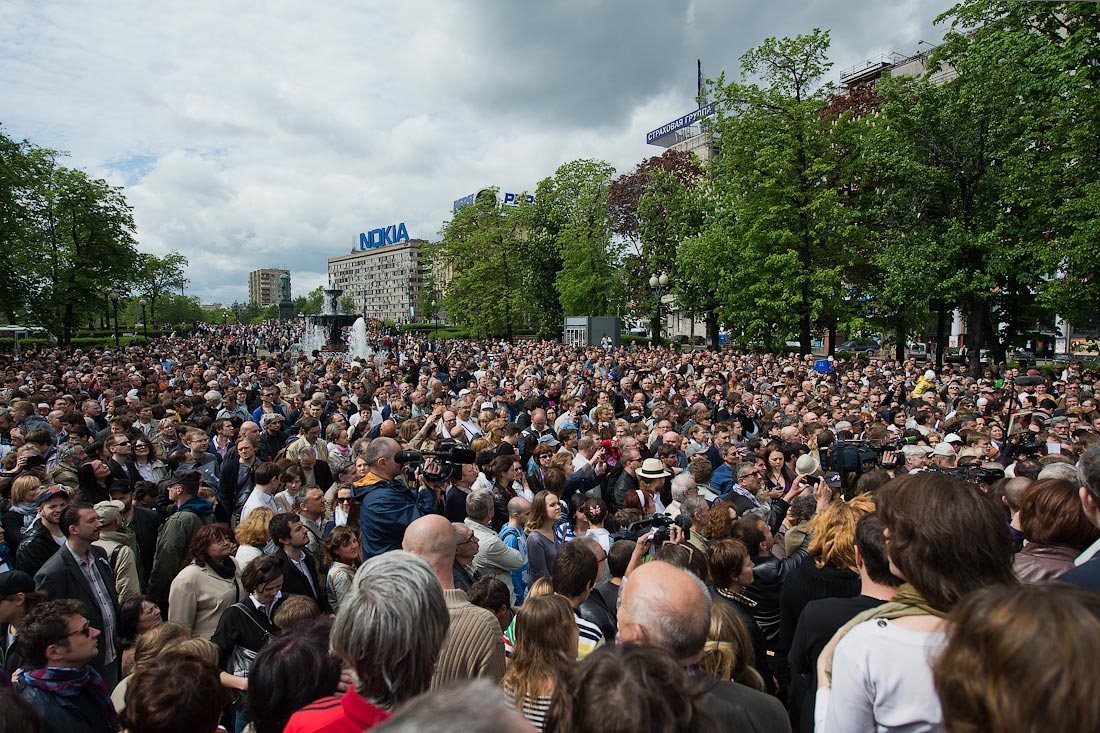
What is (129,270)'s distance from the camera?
37000 millimetres

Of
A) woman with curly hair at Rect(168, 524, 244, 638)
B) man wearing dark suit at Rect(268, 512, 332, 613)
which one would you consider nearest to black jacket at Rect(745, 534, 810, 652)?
man wearing dark suit at Rect(268, 512, 332, 613)

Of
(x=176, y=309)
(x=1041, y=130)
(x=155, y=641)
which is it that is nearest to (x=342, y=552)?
(x=155, y=641)

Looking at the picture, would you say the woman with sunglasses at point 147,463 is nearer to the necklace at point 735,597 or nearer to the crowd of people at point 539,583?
the crowd of people at point 539,583

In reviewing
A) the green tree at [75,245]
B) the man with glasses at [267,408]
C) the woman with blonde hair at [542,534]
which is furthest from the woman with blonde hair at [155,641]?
the green tree at [75,245]

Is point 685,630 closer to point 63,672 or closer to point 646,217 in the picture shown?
point 63,672

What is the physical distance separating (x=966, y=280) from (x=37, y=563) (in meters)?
25.0

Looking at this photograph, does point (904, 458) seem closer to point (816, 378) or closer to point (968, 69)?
point (816, 378)

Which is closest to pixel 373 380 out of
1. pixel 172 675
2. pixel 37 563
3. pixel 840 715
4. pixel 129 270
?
pixel 37 563

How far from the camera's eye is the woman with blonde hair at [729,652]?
270cm

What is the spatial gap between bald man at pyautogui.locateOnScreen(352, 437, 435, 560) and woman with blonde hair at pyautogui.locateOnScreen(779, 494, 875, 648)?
99.3 inches

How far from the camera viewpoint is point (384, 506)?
4570mm

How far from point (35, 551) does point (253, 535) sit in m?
1.62

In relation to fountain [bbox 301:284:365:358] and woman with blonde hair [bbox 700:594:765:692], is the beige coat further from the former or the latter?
fountain [bbox 301:284:365:358]

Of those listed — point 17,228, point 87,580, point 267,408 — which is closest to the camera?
point 87,580
